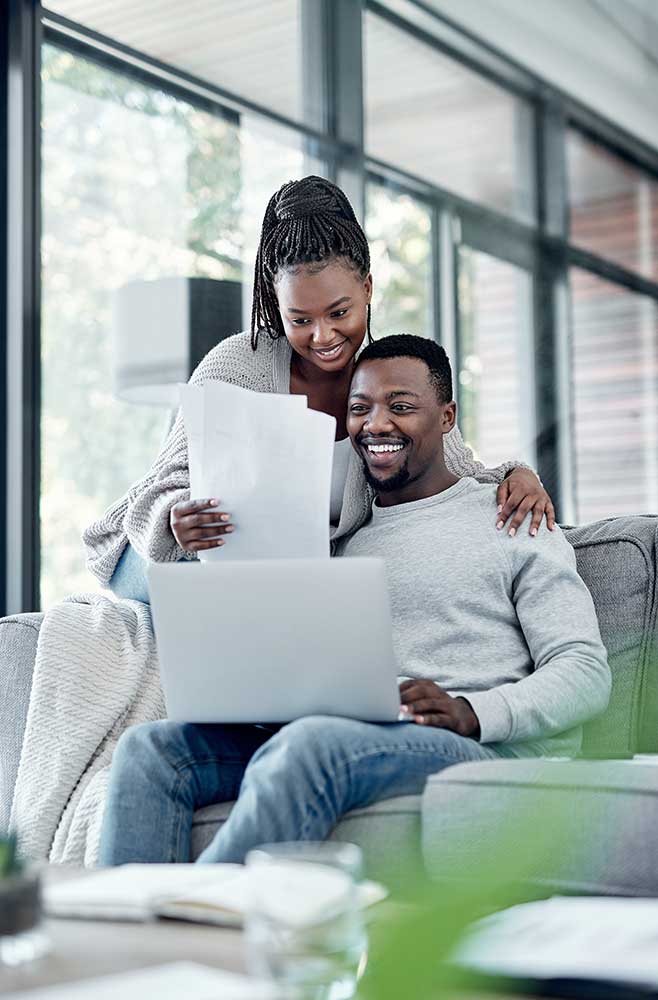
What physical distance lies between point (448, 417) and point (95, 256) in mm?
2074

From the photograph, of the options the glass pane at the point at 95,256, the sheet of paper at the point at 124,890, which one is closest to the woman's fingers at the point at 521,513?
the sheet of paper at the point at 124,890

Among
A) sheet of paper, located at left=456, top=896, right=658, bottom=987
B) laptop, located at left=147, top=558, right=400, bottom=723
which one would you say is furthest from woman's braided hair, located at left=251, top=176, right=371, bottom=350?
sheet of paper, located at left=456, top=896, right=658, bottom=987

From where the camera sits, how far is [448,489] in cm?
188

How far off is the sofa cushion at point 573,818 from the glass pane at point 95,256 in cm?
234

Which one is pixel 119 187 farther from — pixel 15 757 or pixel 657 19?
pixel 15 757

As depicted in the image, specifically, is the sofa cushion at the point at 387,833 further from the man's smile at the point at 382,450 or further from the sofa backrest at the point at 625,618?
the man's smile at the point at 382,450

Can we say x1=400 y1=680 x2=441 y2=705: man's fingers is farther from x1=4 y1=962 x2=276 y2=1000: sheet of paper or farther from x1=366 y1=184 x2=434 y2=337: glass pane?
x1=366 y1=184 x2=434 y2=337: glass pane

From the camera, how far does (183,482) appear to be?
76.9 inches

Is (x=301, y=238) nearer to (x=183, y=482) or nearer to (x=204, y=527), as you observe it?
(x=183, y=482)

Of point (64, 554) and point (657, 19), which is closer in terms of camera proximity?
point (64, 554)

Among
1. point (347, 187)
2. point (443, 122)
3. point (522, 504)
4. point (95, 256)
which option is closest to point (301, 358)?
point (522, 504)

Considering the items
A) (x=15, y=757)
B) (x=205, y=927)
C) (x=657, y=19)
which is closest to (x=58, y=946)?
(x=205, y=927)

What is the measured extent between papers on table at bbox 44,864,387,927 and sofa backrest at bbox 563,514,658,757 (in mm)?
897

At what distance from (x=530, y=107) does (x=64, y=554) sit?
233 cm
